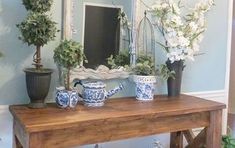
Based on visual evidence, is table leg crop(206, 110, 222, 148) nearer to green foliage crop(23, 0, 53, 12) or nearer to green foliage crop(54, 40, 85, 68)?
green foliage crop(54, 40, 85, 68)

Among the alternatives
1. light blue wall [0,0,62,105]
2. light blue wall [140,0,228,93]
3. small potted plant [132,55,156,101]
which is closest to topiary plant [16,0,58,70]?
light blue wall [0,0,62,105]

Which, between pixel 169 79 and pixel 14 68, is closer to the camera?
pixel 14 68

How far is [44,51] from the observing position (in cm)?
199

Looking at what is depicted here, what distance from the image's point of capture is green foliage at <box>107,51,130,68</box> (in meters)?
2.21

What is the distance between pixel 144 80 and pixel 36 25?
84cm

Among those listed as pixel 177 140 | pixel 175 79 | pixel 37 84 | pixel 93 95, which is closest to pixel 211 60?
pixel 175 79

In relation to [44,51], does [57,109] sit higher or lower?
lower

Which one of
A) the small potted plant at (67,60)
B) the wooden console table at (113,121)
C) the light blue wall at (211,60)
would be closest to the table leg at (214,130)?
the wooden console table at (113,121)

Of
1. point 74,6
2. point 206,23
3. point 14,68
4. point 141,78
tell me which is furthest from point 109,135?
point 206,23

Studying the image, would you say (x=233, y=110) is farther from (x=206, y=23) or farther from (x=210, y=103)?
(x=210, y=103)

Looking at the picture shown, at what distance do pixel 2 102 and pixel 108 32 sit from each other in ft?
2.75

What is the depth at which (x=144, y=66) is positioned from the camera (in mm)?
2188

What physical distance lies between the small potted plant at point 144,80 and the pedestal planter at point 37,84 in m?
0.67

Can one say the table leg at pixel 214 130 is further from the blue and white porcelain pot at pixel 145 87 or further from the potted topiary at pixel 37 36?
the potted topiary at pixel 37 36
